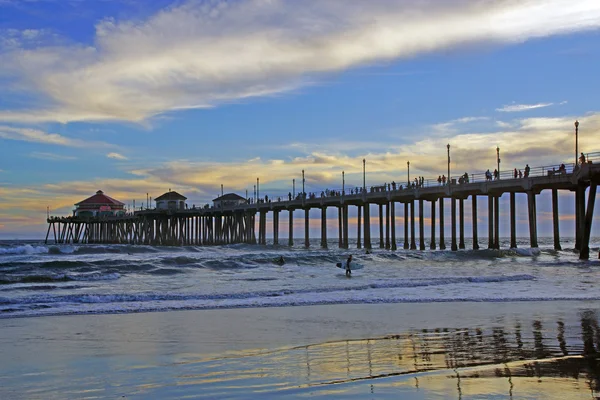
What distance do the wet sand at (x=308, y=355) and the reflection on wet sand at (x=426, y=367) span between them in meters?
0.01

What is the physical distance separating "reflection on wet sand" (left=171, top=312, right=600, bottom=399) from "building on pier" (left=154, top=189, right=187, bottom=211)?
3219 inches

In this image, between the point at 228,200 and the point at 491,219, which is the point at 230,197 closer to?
the point at 228,200

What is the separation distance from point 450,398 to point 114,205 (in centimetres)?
10698

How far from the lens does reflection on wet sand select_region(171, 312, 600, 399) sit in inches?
269

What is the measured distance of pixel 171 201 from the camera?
297 feet

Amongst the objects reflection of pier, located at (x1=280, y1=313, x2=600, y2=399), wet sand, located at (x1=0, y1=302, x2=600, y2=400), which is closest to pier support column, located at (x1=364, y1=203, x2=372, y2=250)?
wet sand, located at (x1=0, y1=302, x2=600, y2=400)

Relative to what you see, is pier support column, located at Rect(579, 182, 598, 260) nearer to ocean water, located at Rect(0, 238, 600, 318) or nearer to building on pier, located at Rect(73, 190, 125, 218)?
ocean water, located at Rect(0, 238, 600, 318)

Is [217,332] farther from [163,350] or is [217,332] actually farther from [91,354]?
[91,354]

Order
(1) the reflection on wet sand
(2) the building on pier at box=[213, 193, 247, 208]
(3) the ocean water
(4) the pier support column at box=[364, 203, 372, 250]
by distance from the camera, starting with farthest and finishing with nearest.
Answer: (2) the building on pier at box=[213, 193, 247, 208], (4) the pier support column at box=[364, 203, 372, 250], (3) the ocean water, (1) the reflection on wet sand

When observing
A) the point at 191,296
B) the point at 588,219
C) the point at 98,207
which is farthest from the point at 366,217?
the point at 98,207

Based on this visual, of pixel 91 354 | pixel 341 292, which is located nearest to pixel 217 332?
pixel 91 354

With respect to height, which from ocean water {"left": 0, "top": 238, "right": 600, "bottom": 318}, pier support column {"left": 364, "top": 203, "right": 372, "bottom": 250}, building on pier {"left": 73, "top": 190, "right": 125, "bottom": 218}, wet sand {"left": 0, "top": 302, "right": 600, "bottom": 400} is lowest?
ocean water {"left": 0, "top": 238, "right": 600, "bottom": 318}

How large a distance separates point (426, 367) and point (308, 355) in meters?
1.79

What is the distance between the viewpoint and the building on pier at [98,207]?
105438 mm
